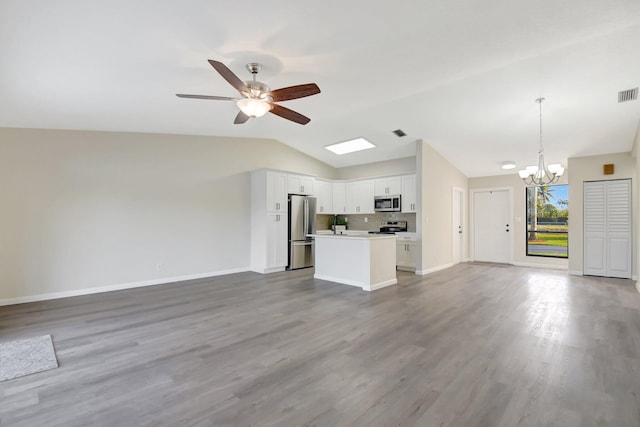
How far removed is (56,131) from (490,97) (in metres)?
6.63

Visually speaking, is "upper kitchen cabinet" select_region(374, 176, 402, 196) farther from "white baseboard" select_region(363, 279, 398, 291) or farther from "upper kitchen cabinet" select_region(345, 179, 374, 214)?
"white baseboard" select_region(363, 279, 398, 291)

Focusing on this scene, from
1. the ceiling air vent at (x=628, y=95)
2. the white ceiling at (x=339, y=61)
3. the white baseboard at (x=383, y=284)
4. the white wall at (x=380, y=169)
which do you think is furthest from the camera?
the white wall at (x=380, y=169)

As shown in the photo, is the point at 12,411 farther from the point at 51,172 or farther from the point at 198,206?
the point at 198,206

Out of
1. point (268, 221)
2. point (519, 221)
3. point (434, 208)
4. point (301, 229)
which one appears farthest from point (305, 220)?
point (519, 221)

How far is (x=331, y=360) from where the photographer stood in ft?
8.50

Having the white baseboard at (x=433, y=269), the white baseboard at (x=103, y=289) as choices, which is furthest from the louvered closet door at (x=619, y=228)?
the white baseboard at (x=103, y=289)

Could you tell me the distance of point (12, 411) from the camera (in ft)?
6.33

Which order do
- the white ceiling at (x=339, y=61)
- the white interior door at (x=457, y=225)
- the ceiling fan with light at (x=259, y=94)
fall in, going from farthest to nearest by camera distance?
1. the white interior door at (x=457, y=225)
2. the ceiling fan with light at (x=259, y=94)
3. the white ceiling at (x=339, y=61)

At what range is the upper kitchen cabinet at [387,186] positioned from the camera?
7.32 meters

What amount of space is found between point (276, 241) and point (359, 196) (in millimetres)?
2660

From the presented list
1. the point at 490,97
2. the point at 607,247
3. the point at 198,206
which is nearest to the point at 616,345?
the point at 490,97

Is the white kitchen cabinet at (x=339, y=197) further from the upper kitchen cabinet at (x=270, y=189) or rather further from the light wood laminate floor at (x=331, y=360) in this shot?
the light wood laminate floor at (x=331, y=360)

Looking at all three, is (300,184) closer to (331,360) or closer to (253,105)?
(253,105)

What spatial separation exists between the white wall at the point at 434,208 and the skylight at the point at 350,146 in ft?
4.00
